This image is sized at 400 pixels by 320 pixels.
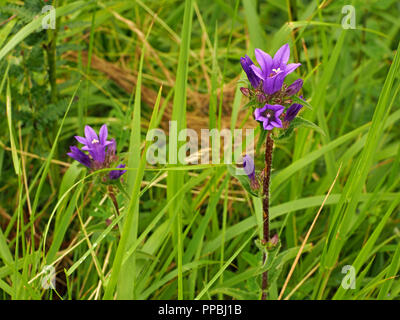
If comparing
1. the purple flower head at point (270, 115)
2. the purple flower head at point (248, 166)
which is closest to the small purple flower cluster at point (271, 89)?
the purple flower head at point (270, 115)

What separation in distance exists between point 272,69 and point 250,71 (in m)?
0.07

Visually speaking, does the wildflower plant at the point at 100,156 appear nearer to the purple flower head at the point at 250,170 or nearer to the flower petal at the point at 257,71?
the purple flower head at the point at 250,170

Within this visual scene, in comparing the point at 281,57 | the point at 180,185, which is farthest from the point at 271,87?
the point at 180,185

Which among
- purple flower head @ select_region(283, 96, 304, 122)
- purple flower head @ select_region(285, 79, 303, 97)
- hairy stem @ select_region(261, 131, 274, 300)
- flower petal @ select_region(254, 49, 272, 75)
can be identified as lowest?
hairy stem @ select_region(261, 131, 274, 300)

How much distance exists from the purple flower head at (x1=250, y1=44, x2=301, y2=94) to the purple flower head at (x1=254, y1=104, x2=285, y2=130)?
0.19ft

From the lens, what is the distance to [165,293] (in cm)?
173

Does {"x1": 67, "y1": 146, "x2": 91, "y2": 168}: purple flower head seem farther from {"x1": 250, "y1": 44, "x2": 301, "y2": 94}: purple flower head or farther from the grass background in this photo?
{"x1": 250, "y1": 44, "x2": 301, "y2": 94}: purple flower head

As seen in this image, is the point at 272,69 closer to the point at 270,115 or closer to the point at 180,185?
the point at 270,115

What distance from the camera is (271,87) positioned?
124 cm

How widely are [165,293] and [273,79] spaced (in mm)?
891

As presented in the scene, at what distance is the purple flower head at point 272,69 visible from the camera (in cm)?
123

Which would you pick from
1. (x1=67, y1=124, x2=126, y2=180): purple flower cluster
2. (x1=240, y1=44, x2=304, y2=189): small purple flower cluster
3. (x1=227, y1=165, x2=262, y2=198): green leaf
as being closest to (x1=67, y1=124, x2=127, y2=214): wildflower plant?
(x1=67, y1=124, x2=126, y2=180): purple flower cluster

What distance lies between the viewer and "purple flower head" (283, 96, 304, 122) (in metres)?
1.28

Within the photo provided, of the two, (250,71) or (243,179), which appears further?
(243,179)
